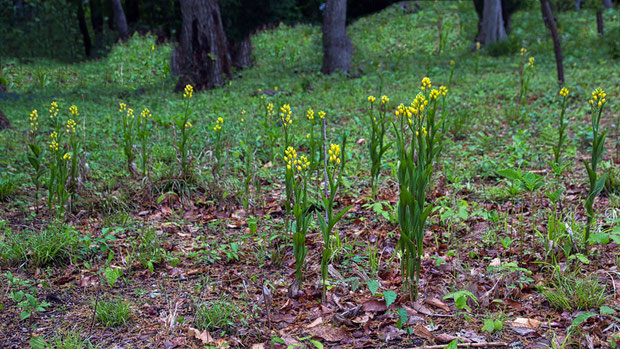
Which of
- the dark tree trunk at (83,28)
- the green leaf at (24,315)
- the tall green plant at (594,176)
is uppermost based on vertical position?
the dark tree trunk at (83,28)

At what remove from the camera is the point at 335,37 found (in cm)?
1041

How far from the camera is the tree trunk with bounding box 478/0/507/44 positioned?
39.7ft

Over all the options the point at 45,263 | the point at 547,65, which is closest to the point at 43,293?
the point at 45,263

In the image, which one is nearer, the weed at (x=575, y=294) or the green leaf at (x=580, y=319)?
the green leaf at (x=580, y=319)

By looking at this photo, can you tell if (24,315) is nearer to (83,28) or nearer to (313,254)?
(313,254)

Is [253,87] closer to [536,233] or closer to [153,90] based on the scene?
[153,90]

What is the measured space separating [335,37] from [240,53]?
3.38 metres

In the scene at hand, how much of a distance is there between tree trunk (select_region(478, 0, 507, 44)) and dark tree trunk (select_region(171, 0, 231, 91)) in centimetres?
705

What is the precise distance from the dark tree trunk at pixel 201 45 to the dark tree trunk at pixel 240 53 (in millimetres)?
2232

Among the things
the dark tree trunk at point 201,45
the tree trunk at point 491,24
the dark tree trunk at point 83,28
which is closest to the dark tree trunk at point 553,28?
the tree trunk at point 491,24

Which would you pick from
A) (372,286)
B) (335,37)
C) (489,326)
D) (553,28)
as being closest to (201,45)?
(335,37)

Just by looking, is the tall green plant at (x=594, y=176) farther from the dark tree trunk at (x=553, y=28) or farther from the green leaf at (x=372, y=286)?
the dark tree trunk at (x=553, y=28)

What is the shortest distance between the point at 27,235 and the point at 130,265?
93 centimetres

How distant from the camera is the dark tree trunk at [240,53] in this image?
12.6m
